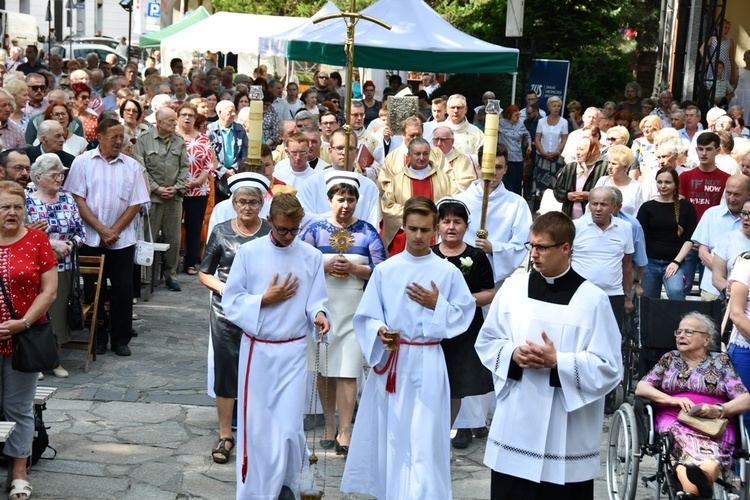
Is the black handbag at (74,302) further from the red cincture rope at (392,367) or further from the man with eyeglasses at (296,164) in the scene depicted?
the red cincture rope at (392,367)

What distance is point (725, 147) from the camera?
40.4ft

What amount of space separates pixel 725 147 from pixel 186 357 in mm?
6177

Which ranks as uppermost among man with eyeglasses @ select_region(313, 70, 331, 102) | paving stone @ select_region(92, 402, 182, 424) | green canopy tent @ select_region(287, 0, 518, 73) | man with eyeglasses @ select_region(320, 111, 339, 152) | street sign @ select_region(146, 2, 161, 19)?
street sign @ select_region(146, 2, 161, 19)

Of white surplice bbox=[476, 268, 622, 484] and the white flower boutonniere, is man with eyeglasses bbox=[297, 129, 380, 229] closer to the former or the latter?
the white flower boutonniere

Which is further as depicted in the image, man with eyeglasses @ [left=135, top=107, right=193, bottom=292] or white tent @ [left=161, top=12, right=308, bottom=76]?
white tent @ [left=161, top=12, right=308, bottom=76]

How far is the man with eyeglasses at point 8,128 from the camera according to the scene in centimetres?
1141

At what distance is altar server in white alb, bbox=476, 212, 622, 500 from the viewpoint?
5.58 m

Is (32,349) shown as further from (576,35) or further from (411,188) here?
(576,35)

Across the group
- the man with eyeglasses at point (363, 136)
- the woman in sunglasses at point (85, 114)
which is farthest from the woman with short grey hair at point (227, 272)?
the woman in sunglasses at point (85, 114)

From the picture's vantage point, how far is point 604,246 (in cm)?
893

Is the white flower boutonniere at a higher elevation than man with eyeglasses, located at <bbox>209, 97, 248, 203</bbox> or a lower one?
lower

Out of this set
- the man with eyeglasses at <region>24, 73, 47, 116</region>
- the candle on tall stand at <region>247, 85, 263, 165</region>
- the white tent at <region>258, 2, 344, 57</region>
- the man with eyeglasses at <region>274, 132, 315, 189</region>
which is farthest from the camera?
the white tent at <region>258, 2, 344, 57</region>

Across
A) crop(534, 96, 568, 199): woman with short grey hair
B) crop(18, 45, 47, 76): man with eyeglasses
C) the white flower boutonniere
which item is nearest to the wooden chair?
the white flower boutonniere

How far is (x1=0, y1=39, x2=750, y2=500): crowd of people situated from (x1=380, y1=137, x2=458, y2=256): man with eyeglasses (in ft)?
0.06
